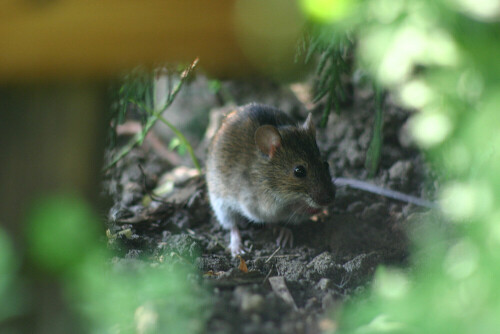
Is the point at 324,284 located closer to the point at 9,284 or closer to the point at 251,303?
the point at 251,303

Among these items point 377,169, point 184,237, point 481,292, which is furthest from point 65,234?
point 377,169

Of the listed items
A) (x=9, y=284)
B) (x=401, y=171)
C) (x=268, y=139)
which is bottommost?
(x=9, y=284)

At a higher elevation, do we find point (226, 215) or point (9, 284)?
point (9, 284)

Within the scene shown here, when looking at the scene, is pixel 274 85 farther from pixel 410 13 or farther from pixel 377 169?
pixel 410 13

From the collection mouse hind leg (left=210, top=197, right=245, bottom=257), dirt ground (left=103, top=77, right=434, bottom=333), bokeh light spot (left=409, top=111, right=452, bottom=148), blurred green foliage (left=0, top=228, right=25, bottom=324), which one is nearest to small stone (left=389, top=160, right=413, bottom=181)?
dirt ground (left=103, top=77, right=434, bottom=333)

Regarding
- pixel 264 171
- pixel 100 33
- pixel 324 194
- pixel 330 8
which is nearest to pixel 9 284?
pixel 100 33

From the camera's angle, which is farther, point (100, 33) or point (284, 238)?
point (284, 238)

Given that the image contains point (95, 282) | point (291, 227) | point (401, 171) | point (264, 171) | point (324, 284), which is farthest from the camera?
point (401, 171)

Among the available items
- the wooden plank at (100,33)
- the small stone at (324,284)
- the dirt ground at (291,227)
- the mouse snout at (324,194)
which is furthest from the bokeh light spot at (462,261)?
the mouse snout at (324,194)
